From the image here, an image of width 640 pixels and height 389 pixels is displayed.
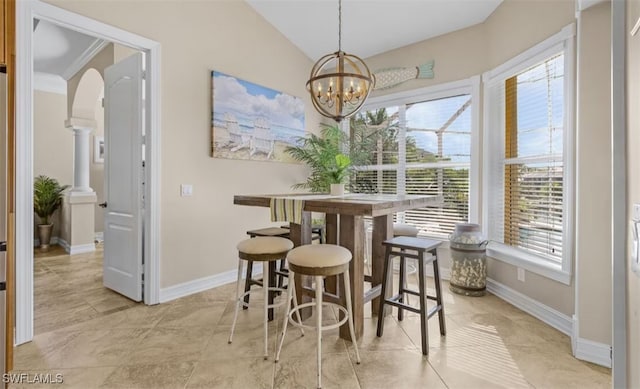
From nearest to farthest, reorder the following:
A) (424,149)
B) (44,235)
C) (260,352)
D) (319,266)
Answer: (319,266)
(260,352)
(424,149)
(44,235)

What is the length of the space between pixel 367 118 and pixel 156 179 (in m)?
2.92

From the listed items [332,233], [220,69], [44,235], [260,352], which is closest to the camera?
[260,352]

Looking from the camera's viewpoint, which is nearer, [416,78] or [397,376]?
[397,376]

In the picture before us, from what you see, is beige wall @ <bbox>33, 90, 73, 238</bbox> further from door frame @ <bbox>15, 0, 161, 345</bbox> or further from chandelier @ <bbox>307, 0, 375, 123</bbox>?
chandelier @ <bbox>307, 0, 375, 123</bbox>

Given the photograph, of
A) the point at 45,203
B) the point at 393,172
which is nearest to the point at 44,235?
the point at 45,203

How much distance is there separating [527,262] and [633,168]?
6.90ft

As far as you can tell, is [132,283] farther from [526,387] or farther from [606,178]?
[606,178]

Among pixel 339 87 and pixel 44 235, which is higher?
pixel 339 87

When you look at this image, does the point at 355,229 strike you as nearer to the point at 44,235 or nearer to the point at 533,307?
the point at 533,307

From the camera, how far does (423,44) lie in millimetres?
3992

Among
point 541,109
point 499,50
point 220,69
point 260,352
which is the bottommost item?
point 260,352

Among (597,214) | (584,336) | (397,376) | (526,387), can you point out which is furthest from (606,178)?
(397,376)

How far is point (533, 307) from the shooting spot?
2785mm

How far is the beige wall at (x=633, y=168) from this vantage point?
39.4 inches
